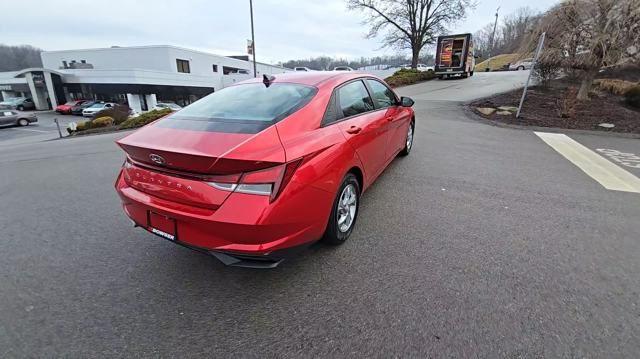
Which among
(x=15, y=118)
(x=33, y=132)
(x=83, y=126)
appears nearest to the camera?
(x=83, y=126)

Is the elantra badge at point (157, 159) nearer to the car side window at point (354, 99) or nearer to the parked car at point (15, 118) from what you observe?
the car side window at point (354, 99)

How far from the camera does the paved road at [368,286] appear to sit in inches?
74.5

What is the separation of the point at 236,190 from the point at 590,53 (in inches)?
466

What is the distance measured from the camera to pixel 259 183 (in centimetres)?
194

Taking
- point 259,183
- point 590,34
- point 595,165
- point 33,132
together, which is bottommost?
point 33,132

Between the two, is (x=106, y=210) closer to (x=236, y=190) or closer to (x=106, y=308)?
(x=106, y=308)

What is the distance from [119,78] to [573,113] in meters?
38.2

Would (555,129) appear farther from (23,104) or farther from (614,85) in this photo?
(23,104)

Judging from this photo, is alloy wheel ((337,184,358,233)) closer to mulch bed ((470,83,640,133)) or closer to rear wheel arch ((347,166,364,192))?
rear wheel arch ((347,166,364,192))

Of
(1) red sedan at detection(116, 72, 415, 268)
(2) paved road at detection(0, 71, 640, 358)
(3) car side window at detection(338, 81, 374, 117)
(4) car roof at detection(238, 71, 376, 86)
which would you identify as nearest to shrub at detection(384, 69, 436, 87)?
(3) car side window at detection(338, 81, 374, 117)

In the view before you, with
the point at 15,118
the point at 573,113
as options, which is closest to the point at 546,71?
the point at 573,113

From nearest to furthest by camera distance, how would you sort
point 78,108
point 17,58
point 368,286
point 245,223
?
1. point 245,223
2. point 368,286
3. point 78,108
4. point 17,58

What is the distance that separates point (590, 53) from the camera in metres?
9.09

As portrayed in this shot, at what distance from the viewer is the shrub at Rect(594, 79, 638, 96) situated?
11789 mm
